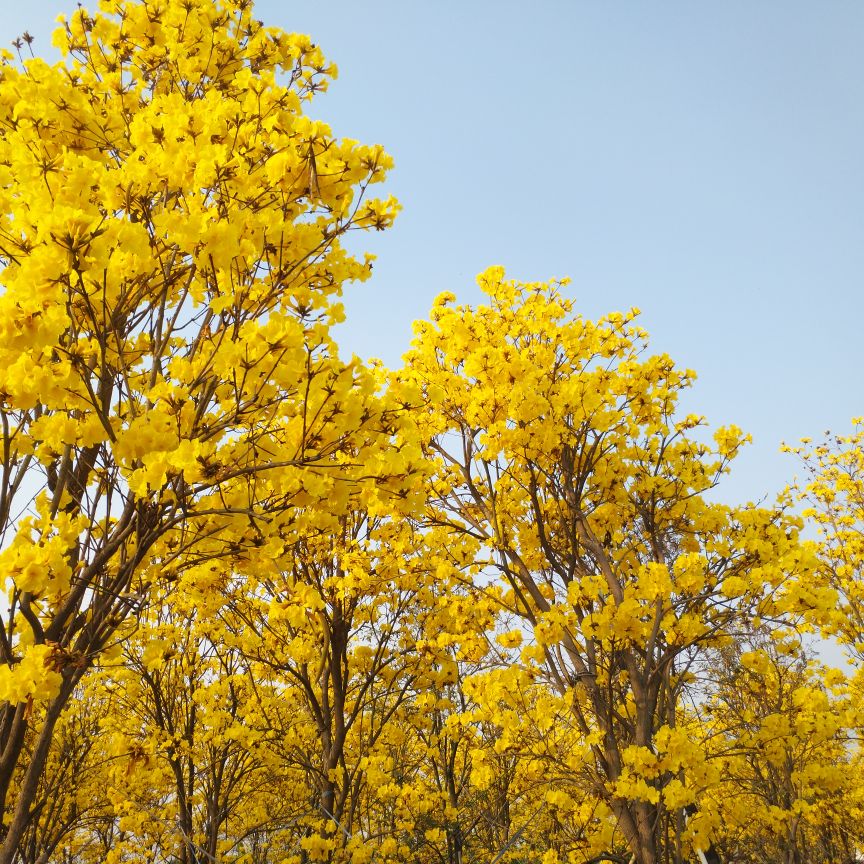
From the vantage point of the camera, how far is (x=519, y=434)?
4559mm

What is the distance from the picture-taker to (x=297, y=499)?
218 centimetres

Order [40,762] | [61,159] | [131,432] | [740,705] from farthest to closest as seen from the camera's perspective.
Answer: [740,705]
[61,159]
[40,762]
[131,432]

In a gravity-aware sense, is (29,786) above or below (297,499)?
below

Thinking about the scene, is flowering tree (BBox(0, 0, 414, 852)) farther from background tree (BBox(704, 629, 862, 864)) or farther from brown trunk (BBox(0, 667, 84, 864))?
background tree (BBox(704, 629, 862, 864))

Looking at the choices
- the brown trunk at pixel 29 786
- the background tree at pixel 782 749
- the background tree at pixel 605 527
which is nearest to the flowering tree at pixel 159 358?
the brown trunk at pixel 29 786

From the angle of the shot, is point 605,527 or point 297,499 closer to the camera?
point 297,499

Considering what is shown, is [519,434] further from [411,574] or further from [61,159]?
[61,159]

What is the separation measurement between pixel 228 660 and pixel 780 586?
233 inches

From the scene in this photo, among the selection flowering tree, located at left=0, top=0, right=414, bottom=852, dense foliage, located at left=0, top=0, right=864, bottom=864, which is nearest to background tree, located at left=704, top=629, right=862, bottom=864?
dense foliage, located at left=0, top=0, right=864, bottom=864

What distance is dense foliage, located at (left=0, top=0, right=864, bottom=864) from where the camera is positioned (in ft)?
6.42

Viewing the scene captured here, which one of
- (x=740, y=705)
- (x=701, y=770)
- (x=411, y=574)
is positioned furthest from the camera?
(x=740, y=705)

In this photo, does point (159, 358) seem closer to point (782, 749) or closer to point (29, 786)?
point (29, 786)

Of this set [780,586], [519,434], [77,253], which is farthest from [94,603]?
[780,586]

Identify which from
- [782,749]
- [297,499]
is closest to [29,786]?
[297,499]
